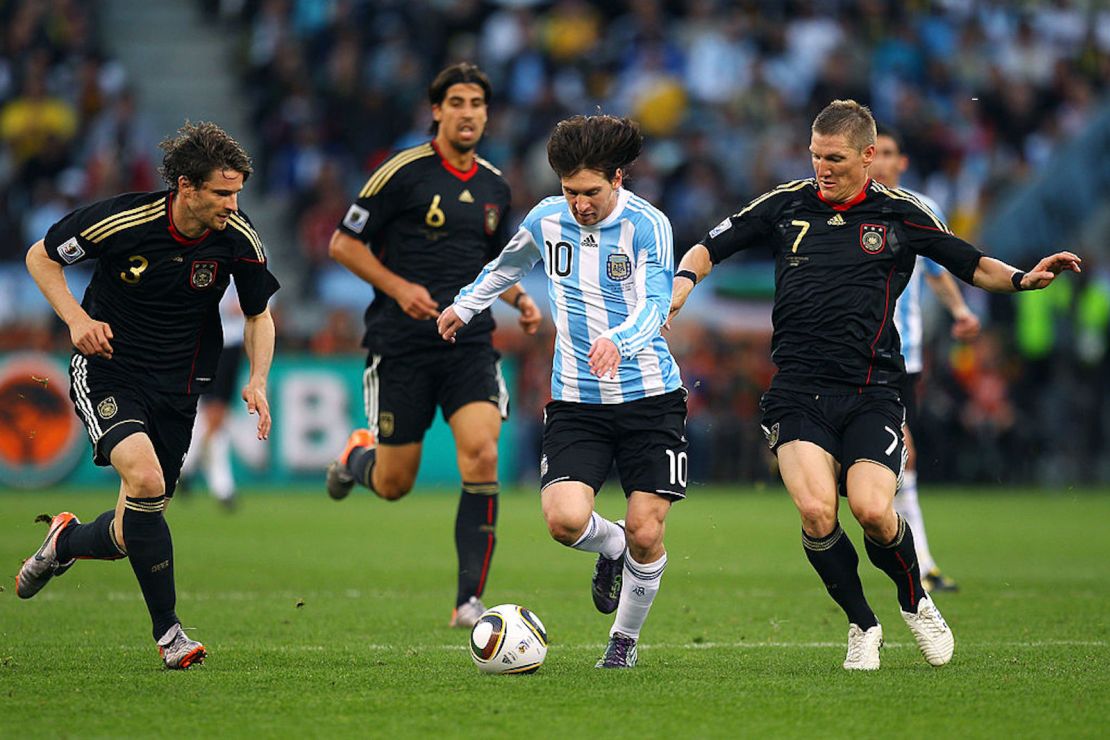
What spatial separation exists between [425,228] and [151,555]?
2.83 m

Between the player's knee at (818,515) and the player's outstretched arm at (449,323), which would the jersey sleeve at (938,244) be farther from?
the player's outstretched arm at (449,323)

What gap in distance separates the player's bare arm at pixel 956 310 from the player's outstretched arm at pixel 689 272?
303cm

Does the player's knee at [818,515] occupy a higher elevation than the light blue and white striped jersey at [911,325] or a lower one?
lower

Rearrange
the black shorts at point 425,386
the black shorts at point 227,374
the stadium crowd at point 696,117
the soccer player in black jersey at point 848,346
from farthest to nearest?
1. the stadium crowd at point 696,117
2. the black shorts at point 227,374
3. the black shorts at point 425,386
4. the soccer player in black jersey at point 848,346

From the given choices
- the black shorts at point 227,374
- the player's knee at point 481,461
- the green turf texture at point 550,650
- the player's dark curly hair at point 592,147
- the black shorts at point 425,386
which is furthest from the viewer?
the black shorts at point 227,374

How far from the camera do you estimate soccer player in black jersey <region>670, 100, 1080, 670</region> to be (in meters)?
7.05

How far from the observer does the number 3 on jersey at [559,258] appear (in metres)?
7.29

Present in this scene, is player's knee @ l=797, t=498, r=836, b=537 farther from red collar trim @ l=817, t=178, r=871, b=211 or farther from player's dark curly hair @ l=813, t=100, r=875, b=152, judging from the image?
player's dark curly hair @ l=813, t=100, r=875, b=152

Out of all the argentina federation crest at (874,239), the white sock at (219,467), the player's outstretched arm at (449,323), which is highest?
the argentina federation crest at (874,239)

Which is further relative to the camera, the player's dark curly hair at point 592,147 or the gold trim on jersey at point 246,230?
the gold trim on jersey at point 246,230

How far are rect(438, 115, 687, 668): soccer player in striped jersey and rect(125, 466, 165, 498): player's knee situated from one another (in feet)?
5.38

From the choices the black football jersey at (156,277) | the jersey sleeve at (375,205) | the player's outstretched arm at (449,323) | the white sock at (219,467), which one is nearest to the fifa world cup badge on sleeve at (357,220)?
the jersey sleeve at (375,205)

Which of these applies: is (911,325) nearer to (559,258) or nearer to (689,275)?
(689,275)

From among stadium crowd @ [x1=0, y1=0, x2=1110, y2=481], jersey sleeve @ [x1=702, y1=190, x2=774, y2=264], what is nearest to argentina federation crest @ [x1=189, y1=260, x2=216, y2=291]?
jersey sleeve @ [x1=702, y1=190, x2=774, y2=264]
